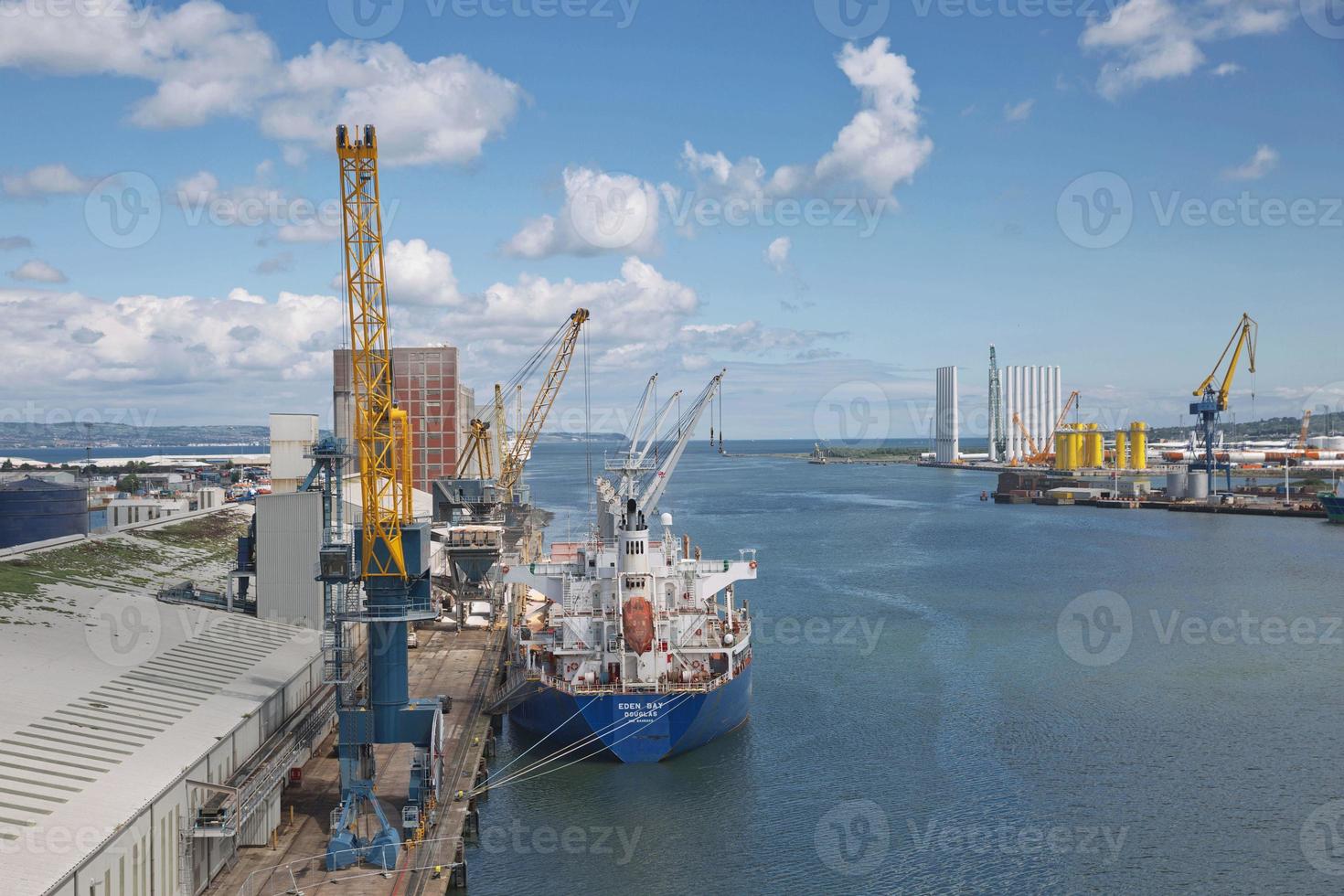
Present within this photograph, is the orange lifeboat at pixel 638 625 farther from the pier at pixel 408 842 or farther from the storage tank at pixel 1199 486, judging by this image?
the storage tank at pixel 1199 486

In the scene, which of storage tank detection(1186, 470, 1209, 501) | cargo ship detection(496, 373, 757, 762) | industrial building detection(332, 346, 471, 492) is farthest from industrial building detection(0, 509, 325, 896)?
storage tank detection(1186, 470, 1209, 501)

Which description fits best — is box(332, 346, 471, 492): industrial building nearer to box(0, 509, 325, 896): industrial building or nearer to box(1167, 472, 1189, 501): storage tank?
box(0, 509, 325, 896): industrial building

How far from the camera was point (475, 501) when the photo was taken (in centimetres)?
5328

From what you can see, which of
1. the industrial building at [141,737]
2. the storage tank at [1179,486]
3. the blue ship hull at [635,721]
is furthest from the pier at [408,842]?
the storage tank at [1179,486]

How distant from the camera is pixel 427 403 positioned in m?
81.1

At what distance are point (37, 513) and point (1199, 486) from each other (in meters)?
115

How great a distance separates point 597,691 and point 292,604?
11.7m

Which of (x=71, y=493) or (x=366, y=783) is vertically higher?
(x=71, y=493)

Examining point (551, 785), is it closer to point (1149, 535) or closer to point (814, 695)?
point (814, 695)

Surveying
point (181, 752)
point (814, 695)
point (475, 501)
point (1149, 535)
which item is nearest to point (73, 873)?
point (181, 752)

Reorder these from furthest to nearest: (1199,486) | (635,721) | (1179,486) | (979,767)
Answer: (1179,486)
(1199,486)
(979,767)
(635,721)

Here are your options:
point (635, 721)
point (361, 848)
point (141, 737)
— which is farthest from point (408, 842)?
point (635, 721)

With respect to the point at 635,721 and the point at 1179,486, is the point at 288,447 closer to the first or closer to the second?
the point at 635,721

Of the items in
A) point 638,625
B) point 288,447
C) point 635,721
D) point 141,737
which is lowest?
point 635,721
